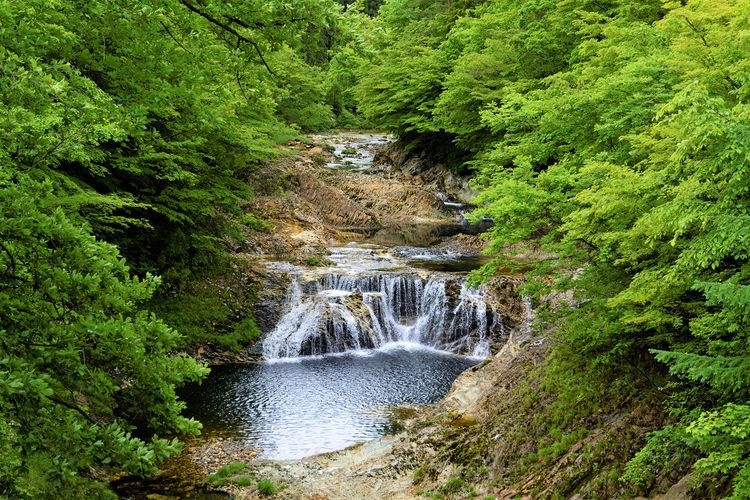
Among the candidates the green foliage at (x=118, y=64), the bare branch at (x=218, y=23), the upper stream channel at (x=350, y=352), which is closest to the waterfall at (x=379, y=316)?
the upper stream channel at (x=350, y=352)

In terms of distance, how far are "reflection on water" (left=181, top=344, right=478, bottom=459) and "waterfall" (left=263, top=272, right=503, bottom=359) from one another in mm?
497

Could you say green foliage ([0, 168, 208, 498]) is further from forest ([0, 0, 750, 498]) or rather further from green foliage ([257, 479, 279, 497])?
green foliage ([257, 479, 279, 497])

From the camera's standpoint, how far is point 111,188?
11766 millimetres

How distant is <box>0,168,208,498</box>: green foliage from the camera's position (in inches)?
110

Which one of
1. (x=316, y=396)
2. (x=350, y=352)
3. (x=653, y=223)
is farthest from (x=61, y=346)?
(x=350, y=352)

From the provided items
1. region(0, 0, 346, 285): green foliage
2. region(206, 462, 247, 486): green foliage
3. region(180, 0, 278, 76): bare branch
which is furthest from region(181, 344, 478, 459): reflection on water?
region(180, 0, 278, 76): bare branch

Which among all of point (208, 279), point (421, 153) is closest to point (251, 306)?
point (208, 279)

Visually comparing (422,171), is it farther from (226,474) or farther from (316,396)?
(226,474)

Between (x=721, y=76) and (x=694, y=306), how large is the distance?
117 inches

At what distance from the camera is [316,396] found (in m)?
12.2

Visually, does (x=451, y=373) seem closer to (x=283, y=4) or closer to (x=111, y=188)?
(x=111, y=188)

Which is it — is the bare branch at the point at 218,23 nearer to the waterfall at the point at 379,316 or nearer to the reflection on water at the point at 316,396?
the reflection on water at the point at 316,396

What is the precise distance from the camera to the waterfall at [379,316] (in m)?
15.2

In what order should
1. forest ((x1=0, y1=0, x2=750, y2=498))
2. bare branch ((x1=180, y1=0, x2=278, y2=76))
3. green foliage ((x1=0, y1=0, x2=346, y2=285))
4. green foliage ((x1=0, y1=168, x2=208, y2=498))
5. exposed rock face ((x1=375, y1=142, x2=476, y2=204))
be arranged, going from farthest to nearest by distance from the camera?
exposed rock face ((x1=375, y1=142, x2=476, y2=204)) < bare branch ((x1=180, y1=0, x2=278, y2=76)) < green foliage ((x1=0, y1=0, x2=346, y2=285)) < forest ((x1=0, y1=0, x2=750, y2=498)) < green foliage ((x1=0, y1=168, x2=208, y2=498))
